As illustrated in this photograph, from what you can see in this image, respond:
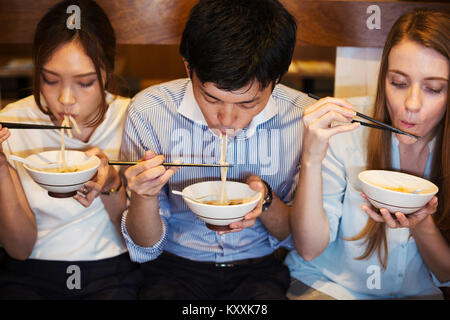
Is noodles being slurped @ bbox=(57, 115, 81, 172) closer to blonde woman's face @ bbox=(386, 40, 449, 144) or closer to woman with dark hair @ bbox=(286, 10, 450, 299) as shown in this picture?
woman with dark hair @ bbox=(286, 10, 450, 299)

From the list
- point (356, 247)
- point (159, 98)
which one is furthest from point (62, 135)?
point (356, 247)

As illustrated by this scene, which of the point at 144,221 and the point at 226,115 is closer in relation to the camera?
the point at 226,115

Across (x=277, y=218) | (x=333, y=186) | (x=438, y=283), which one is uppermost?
(x=333, y=186)

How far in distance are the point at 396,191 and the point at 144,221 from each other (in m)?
0.83

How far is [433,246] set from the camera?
4.98ft

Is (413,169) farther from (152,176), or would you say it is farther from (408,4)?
(152,176)

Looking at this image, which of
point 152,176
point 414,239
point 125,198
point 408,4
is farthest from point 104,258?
point 408,4

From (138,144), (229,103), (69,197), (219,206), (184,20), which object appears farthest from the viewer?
(184,20)

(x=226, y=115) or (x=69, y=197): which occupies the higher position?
(x=226, y=115)

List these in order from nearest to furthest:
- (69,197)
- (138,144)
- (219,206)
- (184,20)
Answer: (219,206) < (69,197) < (138,144) < (184,20)

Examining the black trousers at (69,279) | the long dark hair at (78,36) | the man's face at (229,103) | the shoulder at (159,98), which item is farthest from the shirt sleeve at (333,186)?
the long dark hair at (78,36)

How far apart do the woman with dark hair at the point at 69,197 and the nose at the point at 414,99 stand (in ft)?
3.50

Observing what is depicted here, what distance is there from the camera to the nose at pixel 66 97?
1542 mm

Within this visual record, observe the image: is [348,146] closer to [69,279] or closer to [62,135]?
[62,135]
